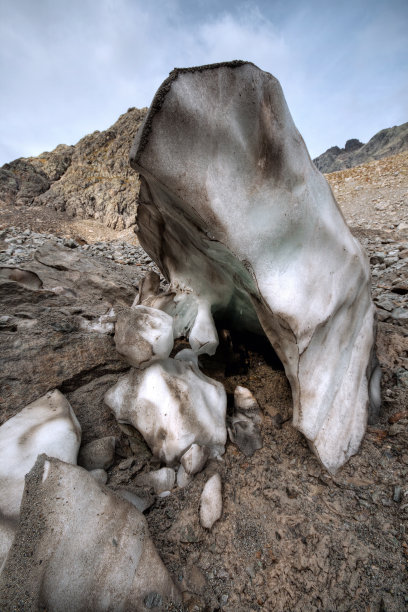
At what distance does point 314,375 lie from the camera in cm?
143

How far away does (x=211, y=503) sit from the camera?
1.17 metres

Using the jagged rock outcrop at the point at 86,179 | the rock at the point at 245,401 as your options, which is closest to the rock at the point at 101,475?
the rock at the point at 245,401

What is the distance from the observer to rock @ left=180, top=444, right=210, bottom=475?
1.29 m

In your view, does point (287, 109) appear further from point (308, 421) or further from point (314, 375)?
point (308, 421)

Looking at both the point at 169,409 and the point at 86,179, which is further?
the point at 86,179

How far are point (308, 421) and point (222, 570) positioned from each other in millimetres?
664

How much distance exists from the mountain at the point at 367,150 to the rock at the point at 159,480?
6797 cm

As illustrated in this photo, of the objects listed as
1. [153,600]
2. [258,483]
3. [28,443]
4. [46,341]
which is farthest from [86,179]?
[153,600]

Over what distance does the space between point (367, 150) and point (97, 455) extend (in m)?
92.0

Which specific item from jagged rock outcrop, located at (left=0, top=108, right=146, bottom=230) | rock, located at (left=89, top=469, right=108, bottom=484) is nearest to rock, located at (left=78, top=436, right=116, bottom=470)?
rock, located at (left=89, top=469, right=108, bottom=484)

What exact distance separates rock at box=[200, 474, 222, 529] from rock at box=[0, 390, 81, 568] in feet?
1.81

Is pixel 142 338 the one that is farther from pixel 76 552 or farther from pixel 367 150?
pixel 367 150

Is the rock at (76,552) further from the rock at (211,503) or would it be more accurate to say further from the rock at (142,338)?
the rock at (142,338)

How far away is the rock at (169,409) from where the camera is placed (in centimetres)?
137
